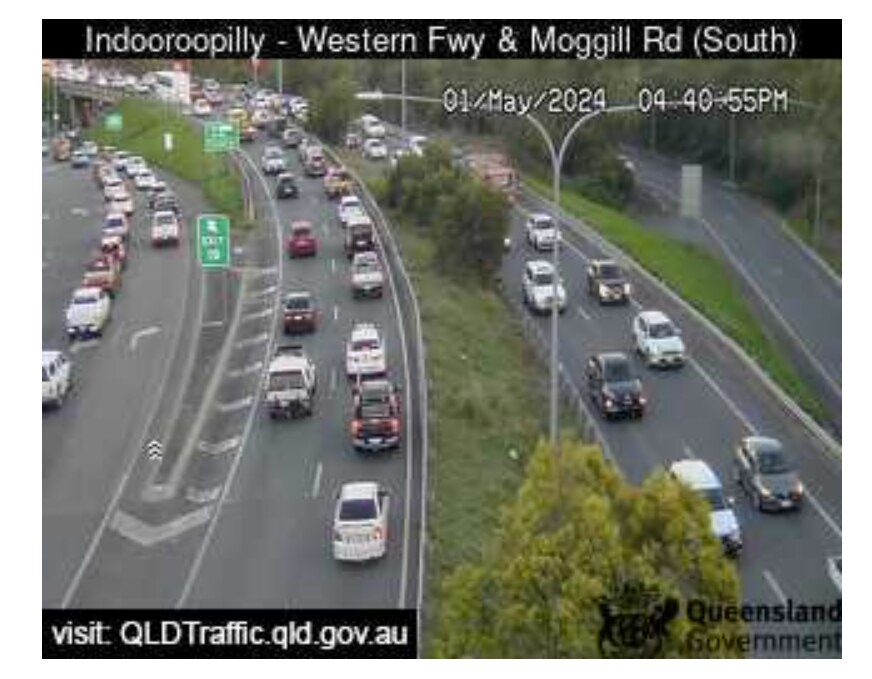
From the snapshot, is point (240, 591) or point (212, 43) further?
point (240, 591)

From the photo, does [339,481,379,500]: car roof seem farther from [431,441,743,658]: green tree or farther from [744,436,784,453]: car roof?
[431,441,743,658]: green tree

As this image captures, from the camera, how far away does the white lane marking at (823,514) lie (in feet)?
112

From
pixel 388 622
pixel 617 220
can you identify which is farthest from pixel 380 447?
pixel 617 220

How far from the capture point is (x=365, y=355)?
43.3 meters

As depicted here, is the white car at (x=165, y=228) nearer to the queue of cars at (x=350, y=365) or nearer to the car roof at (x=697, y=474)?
the queue of cars at (x=350, y=365)

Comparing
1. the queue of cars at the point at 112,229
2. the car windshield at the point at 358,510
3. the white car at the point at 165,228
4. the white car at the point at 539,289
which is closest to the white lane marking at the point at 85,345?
the queue of cars at the point at 112,229

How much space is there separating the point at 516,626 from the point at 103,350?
81.0 feet

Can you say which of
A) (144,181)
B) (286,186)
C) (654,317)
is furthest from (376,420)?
(286,186)

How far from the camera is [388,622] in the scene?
27656mm

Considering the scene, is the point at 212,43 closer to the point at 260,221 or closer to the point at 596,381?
the point at 596,381

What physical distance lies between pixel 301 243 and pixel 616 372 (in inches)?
602

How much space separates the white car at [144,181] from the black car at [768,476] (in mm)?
25010

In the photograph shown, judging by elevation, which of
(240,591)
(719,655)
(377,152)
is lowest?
(240,591)

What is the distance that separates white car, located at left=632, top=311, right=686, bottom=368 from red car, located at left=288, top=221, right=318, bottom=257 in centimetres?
1190
